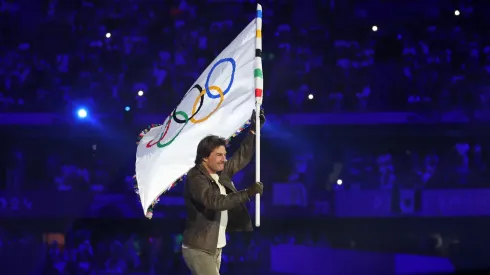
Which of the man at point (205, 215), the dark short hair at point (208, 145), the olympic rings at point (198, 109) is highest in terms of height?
the olympic rings at point (198, 109)

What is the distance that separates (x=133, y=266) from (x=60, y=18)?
6821mm

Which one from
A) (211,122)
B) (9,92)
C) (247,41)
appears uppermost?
(9,92)

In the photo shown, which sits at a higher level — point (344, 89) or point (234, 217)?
point (344, 89)

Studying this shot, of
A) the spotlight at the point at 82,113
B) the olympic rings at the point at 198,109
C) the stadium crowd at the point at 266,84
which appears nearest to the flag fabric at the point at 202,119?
the olympic rings at the point at 198,109

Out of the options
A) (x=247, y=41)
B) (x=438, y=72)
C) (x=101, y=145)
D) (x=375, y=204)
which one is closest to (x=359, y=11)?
(x=438, y=72)

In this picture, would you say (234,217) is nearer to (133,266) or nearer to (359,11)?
(133,266)

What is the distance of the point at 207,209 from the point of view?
179 inches

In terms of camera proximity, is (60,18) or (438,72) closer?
(438,72)

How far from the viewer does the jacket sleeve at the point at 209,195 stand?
4.25m

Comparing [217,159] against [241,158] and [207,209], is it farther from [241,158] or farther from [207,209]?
[241,158]

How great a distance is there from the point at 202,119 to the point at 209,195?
111cm

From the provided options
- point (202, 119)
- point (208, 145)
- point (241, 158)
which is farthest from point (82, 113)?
point (208, 145)

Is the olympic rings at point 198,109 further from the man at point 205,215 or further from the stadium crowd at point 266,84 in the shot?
the stadium crowd at point 266,84

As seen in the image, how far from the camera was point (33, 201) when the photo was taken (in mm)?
13711
